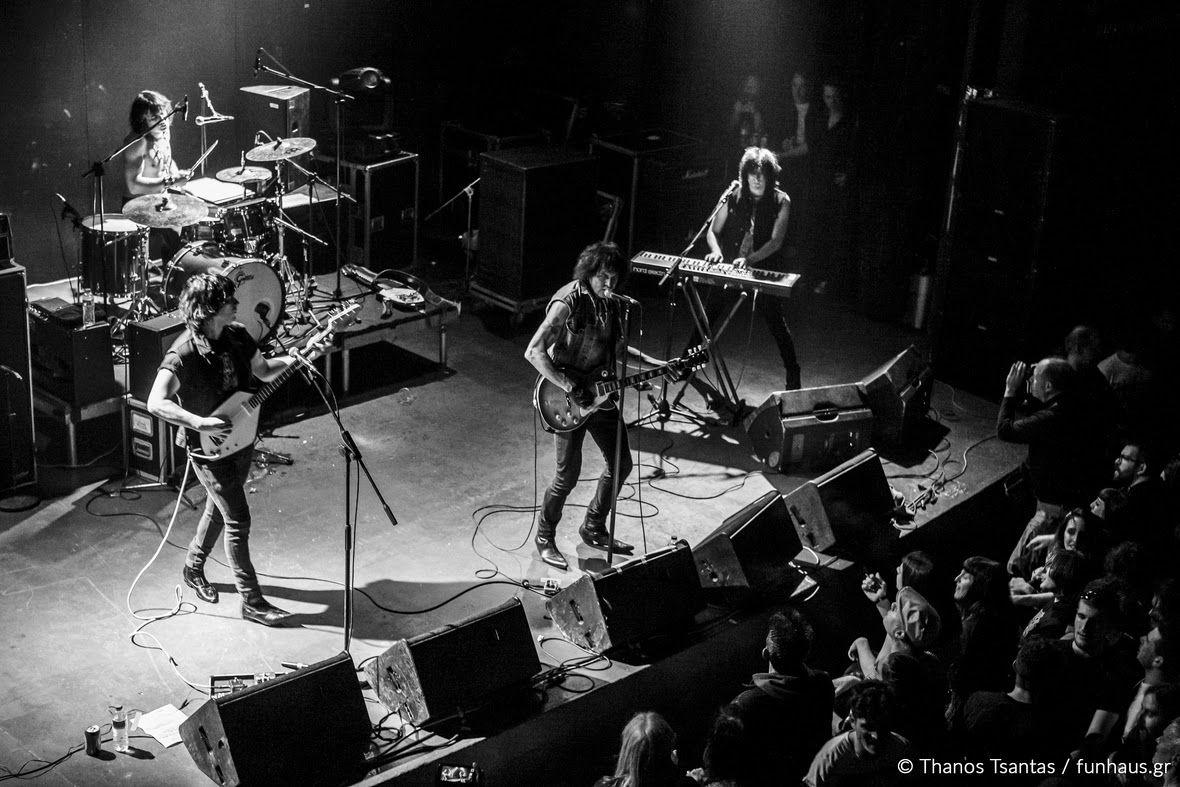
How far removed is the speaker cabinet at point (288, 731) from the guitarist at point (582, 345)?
6.47ft

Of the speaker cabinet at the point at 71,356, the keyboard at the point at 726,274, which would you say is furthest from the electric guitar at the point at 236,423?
the keyboard at the point at 726,274

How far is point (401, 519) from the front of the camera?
8.19m

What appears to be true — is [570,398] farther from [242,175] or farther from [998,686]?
[242,175]

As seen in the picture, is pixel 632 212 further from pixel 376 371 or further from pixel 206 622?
pixel 206 622

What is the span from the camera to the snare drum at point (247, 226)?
9930 mm

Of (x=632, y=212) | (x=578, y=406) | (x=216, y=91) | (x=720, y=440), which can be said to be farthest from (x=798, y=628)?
(x=216, y=91)

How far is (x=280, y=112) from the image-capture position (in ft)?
36.1

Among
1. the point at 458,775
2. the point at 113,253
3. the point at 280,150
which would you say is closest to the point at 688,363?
the point at 458,775

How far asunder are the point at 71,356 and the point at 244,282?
1131mm

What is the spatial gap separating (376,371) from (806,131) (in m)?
4.60

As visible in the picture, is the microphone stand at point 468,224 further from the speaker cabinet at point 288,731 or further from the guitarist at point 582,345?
the speaker cabinet at point 288,731

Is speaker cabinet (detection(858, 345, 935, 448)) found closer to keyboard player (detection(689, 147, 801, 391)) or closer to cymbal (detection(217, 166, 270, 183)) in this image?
keyboard player (detection(689, 147, 801, 391))

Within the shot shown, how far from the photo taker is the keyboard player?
9422mm

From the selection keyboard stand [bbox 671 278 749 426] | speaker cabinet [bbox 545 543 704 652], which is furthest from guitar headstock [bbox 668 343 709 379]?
keyboard stand [bbox 671 278 749 426]
